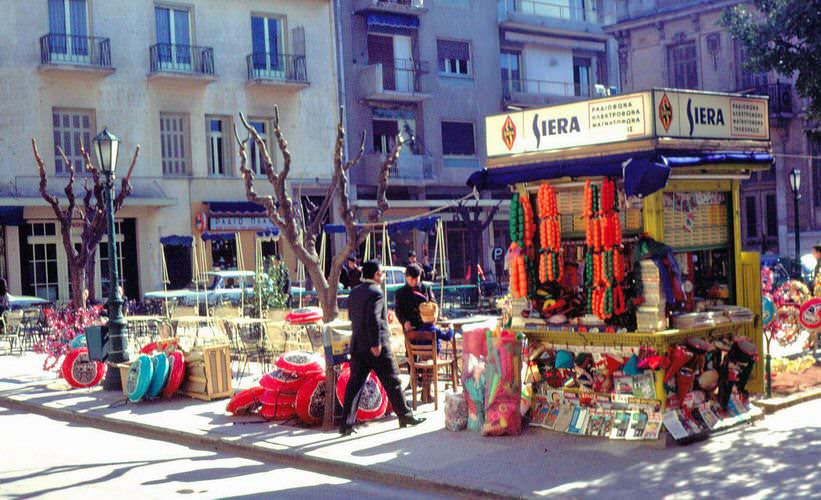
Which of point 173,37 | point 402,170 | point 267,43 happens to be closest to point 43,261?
point 173,37

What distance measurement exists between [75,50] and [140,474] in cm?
2384

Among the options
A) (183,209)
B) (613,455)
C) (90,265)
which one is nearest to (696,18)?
(183,209)

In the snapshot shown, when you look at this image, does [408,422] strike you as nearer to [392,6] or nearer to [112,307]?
[112,307]

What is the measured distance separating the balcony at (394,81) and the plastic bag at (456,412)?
90.7 feet

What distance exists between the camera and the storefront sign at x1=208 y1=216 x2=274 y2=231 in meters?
32.5

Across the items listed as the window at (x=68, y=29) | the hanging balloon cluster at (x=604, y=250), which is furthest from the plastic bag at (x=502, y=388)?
the window at (x=68, y=29)

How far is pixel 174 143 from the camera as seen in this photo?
32812 millimetres

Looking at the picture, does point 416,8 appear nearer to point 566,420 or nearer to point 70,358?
point 70,358

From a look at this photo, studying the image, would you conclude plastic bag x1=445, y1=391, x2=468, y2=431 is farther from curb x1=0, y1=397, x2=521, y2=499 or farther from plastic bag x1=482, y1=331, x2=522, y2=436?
curb x1=0, y1=397, x2=521, y2=499

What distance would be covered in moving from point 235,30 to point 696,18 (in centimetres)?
1798

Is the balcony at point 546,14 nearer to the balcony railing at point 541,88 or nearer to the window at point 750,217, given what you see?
the balcony railing at point 541,88

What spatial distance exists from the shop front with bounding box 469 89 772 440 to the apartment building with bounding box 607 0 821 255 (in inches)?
1087

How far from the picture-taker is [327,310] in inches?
689

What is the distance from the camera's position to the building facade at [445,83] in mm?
37375
